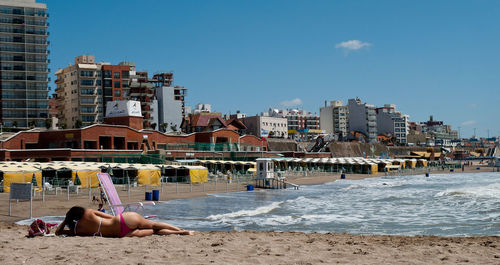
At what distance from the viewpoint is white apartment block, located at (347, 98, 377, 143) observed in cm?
14912

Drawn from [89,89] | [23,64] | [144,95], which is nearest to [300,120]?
[144,95]

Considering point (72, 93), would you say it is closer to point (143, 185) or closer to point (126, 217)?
point (143, 185)

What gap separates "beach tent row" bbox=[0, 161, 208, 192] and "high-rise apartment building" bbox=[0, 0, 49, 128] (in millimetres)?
47260

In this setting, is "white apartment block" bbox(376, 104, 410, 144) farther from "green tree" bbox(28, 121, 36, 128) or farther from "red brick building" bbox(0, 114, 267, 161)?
"green tree" bbox(28, 121, 36, 128)

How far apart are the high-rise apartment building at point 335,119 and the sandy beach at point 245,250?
497 feet

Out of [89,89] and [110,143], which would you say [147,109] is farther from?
[110,143]

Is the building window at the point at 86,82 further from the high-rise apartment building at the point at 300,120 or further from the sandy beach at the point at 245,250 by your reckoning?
the sandy beach at the point at 245,250

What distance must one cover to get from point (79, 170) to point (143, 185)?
517 centimetres

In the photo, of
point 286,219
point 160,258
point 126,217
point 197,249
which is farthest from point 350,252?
point 286,219

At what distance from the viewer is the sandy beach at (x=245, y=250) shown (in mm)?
9547

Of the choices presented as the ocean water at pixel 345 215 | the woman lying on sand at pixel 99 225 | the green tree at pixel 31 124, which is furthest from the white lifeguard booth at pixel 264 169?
the green tree at pixel 31 124

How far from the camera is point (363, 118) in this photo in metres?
150

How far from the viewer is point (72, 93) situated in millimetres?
94438

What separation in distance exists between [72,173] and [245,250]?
2749 cm
